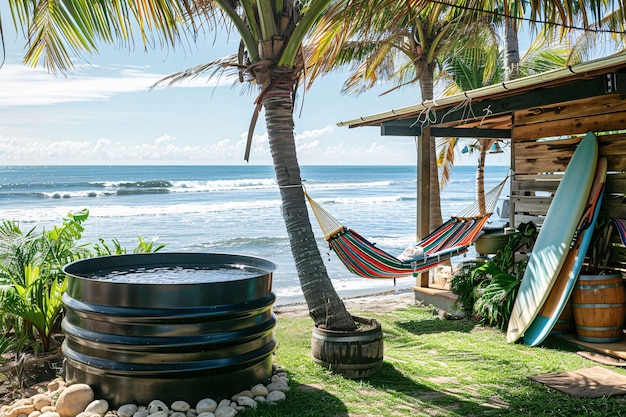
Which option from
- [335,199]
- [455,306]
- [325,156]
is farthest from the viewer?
[325,156]

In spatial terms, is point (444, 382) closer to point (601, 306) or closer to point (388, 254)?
point (601, 306)

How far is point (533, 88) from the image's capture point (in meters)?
5.00

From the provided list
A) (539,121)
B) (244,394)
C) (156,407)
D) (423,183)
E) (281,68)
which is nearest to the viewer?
(156,407)

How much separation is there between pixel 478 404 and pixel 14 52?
30.9m

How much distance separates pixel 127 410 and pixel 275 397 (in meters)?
0.73

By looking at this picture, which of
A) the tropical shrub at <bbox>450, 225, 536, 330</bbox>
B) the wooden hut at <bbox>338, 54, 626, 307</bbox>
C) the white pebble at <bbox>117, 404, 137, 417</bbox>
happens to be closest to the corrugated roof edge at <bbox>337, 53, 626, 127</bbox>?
the wooden hut at <bbox>338, 54, 626, 307</bbox>

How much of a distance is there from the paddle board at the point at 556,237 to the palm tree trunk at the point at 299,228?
1.54m

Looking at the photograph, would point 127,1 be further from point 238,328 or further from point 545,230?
point 545,230

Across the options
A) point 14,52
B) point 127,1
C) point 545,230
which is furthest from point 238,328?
point 14,52

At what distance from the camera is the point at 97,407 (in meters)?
2.82

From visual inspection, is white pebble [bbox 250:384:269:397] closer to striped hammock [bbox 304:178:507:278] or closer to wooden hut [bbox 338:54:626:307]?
striped hammock [bbox 304:178:507:278]

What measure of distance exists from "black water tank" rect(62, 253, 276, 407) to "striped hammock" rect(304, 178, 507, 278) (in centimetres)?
191

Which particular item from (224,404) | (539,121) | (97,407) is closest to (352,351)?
(224,404)

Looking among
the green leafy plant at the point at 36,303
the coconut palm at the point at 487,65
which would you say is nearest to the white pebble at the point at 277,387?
the green leafy plant at the point at 36,303
